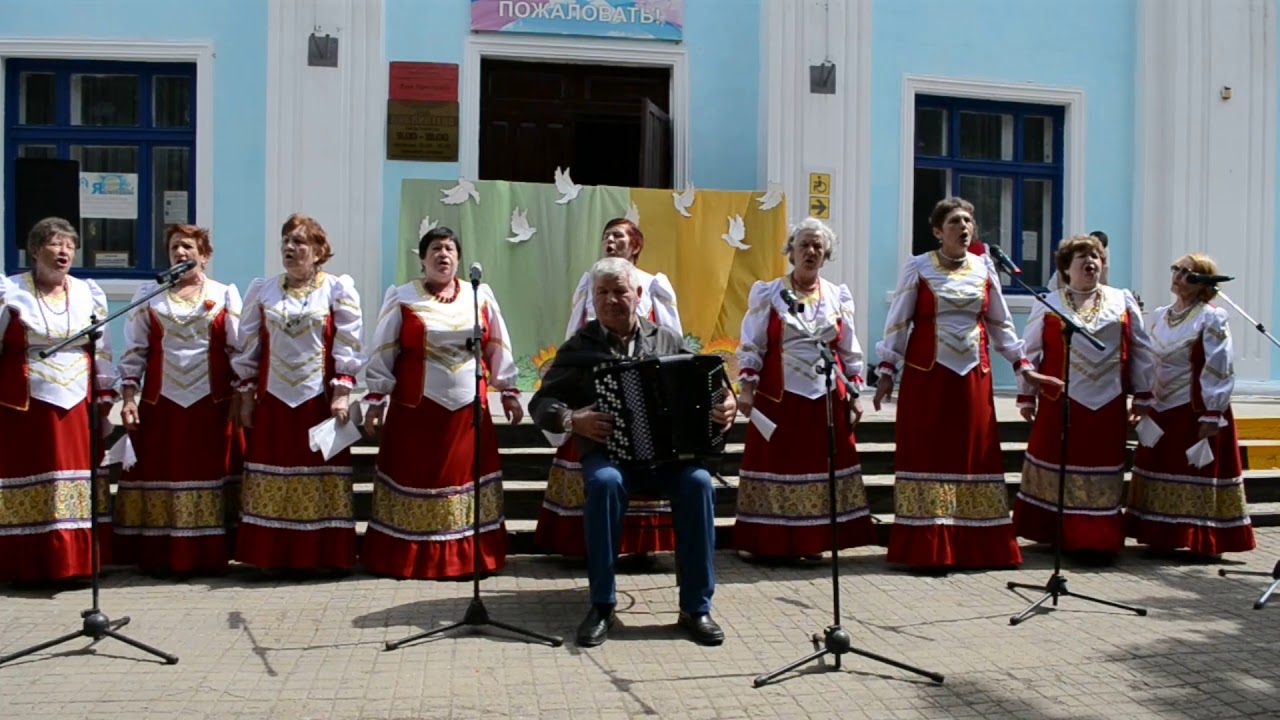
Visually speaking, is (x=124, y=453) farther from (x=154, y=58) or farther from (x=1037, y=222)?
(x=1037, y=222)

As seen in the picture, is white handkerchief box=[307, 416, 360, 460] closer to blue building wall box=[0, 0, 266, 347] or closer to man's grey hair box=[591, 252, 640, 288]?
man's grey hair box=[591, 252, 640, 288]

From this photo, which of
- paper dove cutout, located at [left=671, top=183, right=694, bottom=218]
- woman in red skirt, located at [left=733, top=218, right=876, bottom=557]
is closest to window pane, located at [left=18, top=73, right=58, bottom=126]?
paper dove cutout, located at [left=671, top=183, right=694, bottom=218]

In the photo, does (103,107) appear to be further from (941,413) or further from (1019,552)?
(1019,552)

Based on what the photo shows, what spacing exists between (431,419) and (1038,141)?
7.24m

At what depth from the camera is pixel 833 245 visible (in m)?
6.24

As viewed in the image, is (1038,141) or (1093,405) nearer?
(1093,405)

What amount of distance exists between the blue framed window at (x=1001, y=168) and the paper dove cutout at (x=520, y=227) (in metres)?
3.56

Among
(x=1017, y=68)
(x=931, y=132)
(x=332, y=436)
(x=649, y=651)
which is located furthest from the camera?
(x=931, y=132)

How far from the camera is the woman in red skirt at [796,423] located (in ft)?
20.6

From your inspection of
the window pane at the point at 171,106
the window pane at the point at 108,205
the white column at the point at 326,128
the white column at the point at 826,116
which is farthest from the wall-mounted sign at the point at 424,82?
the white column at the point at 826,116

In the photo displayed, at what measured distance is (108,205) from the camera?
9.67m

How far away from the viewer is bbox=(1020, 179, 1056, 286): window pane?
10.9 meters

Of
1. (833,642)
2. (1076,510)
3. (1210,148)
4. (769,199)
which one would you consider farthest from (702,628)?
(1210,148)

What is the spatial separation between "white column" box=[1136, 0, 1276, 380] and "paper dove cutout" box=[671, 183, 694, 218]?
438 cm
